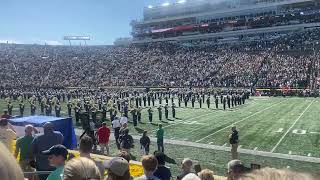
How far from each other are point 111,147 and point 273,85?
3122cm

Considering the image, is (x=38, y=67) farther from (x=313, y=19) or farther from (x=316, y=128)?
(x=316, y=128)

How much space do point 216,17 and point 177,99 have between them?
135 feet

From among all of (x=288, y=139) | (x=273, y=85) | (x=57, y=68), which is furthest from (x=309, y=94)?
(x=57, y=68)

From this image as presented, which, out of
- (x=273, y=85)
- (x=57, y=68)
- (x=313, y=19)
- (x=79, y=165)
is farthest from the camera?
(x=57, y=68)

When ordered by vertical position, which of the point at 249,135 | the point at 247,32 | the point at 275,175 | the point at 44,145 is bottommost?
the point at 249,135

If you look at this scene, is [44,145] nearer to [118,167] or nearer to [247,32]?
[118,167]

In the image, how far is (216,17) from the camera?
76000 millimetres

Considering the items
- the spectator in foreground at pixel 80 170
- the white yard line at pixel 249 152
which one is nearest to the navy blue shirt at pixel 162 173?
the spectator in foreground at pixel 80 170

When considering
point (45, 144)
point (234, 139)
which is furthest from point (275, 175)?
point (234, 139)

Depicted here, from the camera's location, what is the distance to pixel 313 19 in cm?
6338

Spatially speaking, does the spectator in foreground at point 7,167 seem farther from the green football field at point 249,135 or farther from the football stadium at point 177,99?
the green football field at point 249,135

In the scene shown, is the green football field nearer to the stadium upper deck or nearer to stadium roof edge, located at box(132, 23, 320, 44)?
stadium roof edge, located at box(132, 23, 320, 44)

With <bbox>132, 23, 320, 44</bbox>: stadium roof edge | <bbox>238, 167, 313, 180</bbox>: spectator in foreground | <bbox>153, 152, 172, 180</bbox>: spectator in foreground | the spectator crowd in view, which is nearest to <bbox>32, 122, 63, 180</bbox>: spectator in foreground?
<bbox>153, 152, 172, 180</bbox>: spectator in foreground

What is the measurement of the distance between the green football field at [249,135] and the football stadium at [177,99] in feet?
0.19
